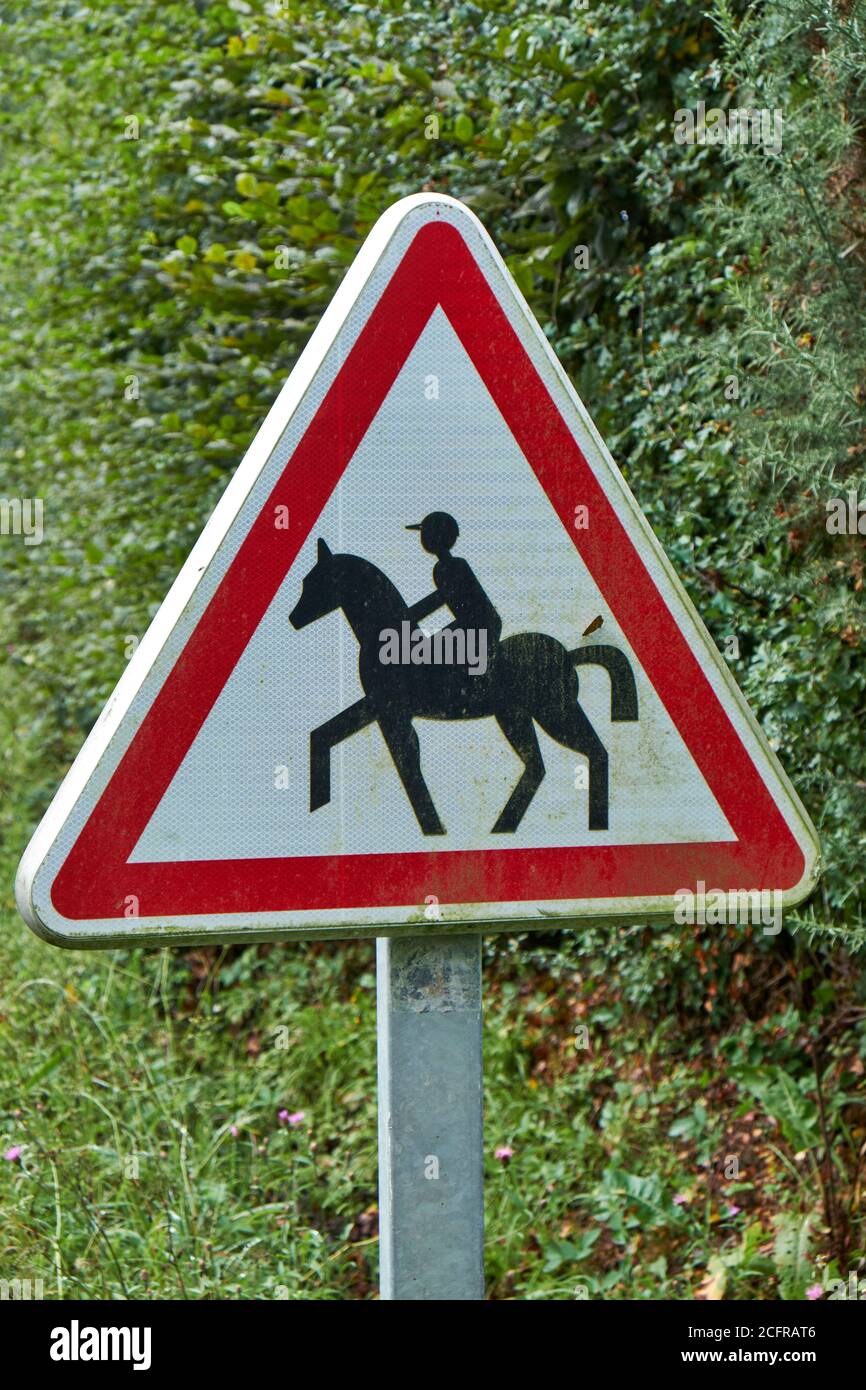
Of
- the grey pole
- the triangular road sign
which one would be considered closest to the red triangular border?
the triangular road sign

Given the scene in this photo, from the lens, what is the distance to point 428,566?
57.4 inches

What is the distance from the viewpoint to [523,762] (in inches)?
57.7

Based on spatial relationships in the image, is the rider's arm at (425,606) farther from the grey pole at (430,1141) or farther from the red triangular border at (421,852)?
the grey pole at (430,1141)

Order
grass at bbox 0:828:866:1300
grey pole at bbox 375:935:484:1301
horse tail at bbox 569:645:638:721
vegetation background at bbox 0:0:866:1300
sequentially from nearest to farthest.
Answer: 1. grey pole at bbox 375:935:484:1301
2. horse tail at bbox 569:645:638:721
3. vegetation background at bbox 0:0:866:1300
4. grass at bbox 0:828:866:1300

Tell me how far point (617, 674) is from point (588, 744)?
0.08 metres

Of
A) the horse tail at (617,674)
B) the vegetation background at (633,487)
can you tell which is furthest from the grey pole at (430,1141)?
the vegetation background at (633,487)

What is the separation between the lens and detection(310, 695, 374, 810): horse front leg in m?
1.42

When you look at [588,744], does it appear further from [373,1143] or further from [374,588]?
[373,1143]

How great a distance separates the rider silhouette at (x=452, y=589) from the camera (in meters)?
1.46

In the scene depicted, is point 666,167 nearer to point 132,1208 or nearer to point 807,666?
point 807,666

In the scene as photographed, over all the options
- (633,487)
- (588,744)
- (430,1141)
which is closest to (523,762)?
(588,744)

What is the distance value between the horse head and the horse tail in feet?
0.85

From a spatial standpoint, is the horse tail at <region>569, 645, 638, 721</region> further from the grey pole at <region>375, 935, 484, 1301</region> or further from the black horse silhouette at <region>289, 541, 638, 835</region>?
the grey pole at <region>375, 935, 484, 1301</region>

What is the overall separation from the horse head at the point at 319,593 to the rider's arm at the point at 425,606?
2.9 inches
